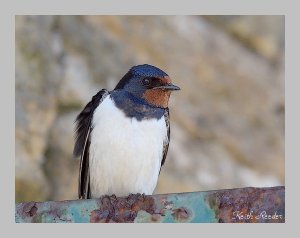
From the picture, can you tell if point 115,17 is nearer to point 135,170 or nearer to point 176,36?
point 176,36

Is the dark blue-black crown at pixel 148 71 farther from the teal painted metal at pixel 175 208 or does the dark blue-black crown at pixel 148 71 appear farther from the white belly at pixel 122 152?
the teal painted metal at pixel 175 208

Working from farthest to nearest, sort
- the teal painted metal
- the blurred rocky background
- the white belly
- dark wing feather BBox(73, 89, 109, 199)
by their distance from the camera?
the blurred rocky background, dark wing feather BBox(73, 89, 109, 199), the white belly, the teal painted metal

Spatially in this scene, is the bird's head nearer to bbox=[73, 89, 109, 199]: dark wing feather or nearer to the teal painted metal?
bbox=[73, 89, 109, 199]: dark wing feather

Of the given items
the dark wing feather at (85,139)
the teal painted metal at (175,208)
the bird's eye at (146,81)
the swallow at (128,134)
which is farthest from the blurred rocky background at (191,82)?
the teal painted metal at (175,208)

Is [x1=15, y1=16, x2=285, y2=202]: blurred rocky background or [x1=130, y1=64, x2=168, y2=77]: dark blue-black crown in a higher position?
[x1=15, y1=16, x2=285, y2=202]: blurred rocky background

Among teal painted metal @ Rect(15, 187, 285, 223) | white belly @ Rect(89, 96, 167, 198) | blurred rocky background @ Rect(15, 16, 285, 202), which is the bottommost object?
teal painted metal @ Rect(15, 187, 285, 223)

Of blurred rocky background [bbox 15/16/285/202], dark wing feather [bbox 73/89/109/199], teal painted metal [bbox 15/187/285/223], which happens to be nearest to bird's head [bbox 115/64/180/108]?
dark wing feather [bbox 73/89/109/199]

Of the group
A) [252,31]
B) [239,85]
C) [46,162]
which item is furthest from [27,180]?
Result: [252,31]
